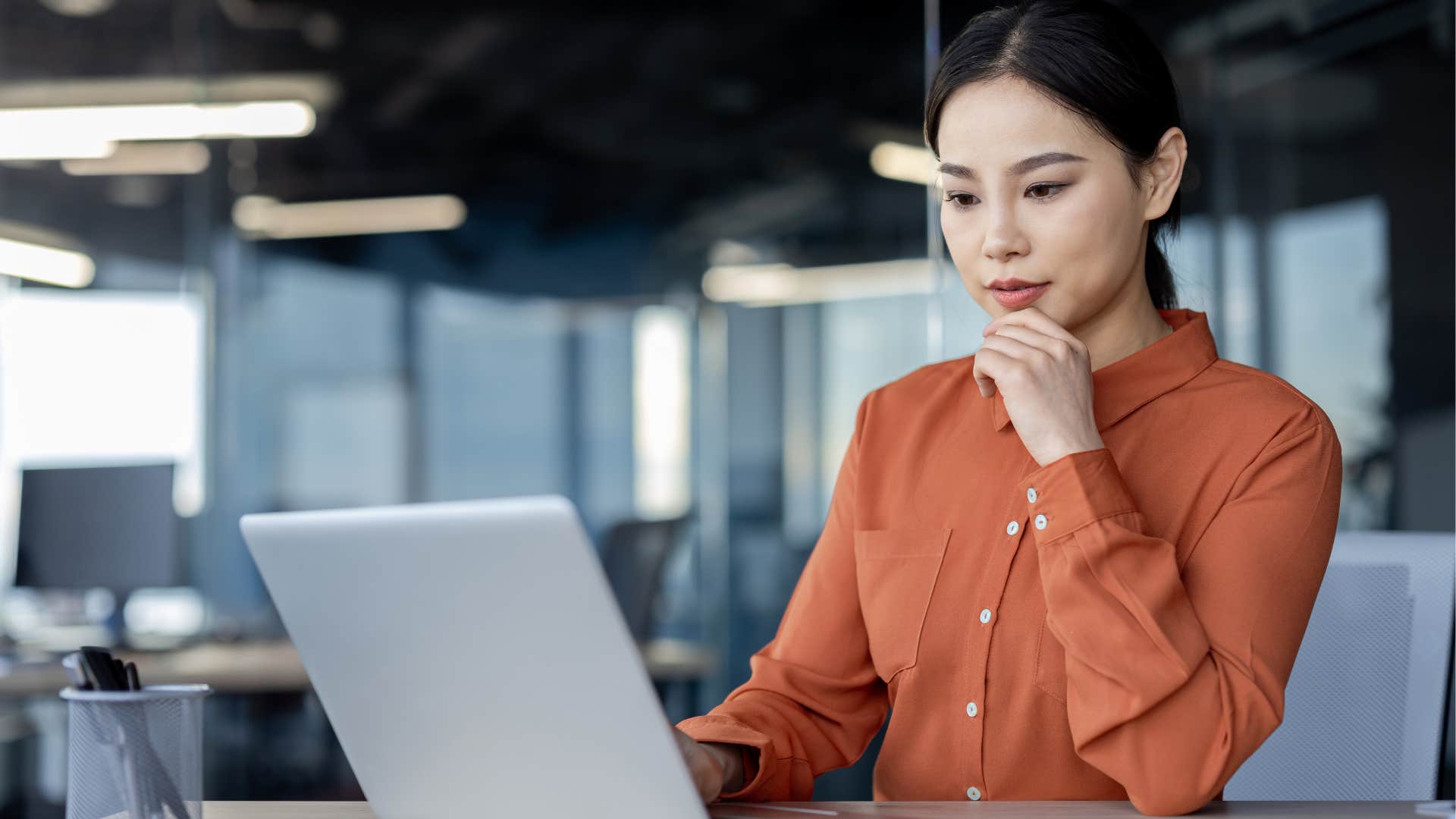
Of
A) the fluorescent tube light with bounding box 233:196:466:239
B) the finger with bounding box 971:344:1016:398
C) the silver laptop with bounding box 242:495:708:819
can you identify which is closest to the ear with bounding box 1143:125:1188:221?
the finger with bounding box 971:344:1016:398

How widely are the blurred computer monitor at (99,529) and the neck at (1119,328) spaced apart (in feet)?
9.84

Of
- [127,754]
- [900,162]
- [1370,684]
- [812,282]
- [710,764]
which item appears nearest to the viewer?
[127,754]

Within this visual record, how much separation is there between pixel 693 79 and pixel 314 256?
157 cm

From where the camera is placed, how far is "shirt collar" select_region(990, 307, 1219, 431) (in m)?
1.29

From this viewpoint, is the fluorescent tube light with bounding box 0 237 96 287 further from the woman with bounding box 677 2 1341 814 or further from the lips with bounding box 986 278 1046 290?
the lips with bounding box 986 278 1046 290

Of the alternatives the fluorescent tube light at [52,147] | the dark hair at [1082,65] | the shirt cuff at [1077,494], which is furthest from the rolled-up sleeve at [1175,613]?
the fluorescent tube light at [52,147]

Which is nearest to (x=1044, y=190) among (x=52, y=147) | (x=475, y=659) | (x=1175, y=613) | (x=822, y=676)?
(x=1175, y=613)

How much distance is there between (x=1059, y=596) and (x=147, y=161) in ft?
14.9

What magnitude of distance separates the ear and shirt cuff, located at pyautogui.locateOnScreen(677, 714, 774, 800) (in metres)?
0.62

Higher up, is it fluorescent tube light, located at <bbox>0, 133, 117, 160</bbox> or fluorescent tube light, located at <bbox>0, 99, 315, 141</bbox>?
fluorescent tube light, located at <bbox>0, 99, 315, 141</bbox>

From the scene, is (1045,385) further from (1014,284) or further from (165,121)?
(165,121)

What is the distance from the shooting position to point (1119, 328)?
4.37 feet

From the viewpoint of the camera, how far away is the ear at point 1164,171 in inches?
50.9

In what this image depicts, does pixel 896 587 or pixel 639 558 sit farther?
pixel 639 558
